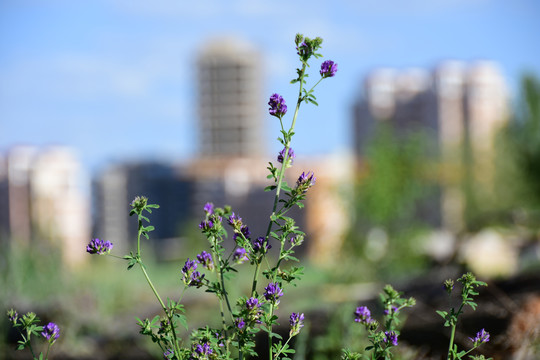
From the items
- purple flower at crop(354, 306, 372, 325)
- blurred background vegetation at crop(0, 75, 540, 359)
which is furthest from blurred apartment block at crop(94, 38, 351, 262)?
purple flower at crop(354, 306, 372, 325)

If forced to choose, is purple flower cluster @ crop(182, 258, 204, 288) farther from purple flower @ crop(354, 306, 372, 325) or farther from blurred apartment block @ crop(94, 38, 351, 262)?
blurred apartment block @ crop(94, 38, 351, 262)

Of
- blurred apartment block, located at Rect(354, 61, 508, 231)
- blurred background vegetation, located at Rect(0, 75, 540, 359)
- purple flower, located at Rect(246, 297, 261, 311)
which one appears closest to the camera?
purple flower, located at Rect(246, 297, 261, 311)

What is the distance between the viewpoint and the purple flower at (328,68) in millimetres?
1350

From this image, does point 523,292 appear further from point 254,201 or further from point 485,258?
point 254,201

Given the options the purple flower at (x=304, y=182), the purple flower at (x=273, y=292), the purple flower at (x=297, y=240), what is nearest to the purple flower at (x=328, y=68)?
the purple flower at (x=304, y=182)

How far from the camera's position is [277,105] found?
1.33 m

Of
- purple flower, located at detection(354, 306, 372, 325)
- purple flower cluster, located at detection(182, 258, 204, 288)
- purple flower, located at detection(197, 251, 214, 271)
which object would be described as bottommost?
purple flower, located at detection(354, 306, 372, 325)

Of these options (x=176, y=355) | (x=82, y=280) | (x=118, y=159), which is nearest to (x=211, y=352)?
(x=176, y=355)

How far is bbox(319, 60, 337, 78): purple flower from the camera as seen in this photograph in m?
1.35

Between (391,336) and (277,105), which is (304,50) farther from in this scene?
(391,336)

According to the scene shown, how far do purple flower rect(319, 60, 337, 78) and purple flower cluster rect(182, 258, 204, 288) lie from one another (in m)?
0.49

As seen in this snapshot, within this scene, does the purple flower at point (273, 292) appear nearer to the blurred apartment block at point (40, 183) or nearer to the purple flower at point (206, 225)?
the purple flower at point (206, 225)

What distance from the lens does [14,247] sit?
537 centimetres

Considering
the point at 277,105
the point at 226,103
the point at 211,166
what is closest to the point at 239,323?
the point at 277,105
